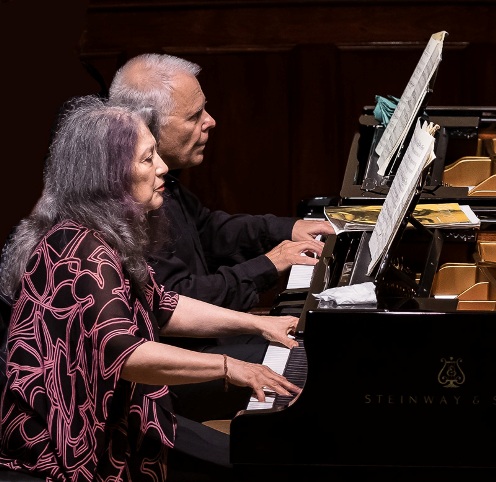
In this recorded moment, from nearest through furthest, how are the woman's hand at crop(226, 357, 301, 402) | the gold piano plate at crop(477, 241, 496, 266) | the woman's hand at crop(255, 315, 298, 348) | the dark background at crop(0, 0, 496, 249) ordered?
the woman's hand at crop(226, 357, 301, 402) → the woman's hand at crop(255, 315, 298, 348) → the gold piano plate at crop(477, 241, 496, 266) → the dark background at crop(0, 0, 496, 249)

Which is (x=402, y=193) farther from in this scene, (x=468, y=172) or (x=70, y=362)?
(x=468, y=172)

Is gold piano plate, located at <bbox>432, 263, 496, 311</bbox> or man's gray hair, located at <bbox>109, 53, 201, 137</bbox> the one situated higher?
man's gray hair, located at <bbox>109, 53, 201, 137</bbox>

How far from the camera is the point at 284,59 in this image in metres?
5.25

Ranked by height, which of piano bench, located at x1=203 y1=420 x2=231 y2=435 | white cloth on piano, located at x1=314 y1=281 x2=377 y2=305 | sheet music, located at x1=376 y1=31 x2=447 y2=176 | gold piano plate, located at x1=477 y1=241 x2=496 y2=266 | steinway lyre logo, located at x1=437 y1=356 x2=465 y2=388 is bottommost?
piano bench, located at x1=203 y1=420 x2=231 y2=435

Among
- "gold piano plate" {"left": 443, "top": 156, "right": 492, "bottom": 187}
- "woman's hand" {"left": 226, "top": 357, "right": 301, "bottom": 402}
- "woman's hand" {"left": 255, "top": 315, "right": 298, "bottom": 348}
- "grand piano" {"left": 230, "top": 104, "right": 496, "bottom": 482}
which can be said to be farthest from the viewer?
"gold piano plate" {"left": 443, "top": 156, "right": 492, "bottom": 187}

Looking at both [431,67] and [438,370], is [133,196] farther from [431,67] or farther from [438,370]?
[431,67]

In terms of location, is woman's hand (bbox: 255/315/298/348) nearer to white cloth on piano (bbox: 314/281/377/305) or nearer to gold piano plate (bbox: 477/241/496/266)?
white cloth on piano (bbox: 314/281/377/305)

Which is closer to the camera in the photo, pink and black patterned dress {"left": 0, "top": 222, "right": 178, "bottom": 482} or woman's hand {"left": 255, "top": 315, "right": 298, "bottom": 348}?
pink and black patterned dress {"left": 0, "top": 222, "right": 178, "bottom": 482}

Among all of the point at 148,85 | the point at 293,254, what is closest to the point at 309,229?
the point at 293,254

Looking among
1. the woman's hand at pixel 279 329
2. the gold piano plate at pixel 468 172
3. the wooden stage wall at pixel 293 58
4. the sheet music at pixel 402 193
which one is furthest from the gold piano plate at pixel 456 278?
the wooden stage wall at pixel 293 58

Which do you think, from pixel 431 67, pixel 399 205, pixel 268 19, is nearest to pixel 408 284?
pixel 399 205

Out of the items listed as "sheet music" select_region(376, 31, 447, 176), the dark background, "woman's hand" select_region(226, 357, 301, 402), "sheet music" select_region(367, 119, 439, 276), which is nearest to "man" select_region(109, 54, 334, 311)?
"sheet music" select_region(376, 31, 447, 176)

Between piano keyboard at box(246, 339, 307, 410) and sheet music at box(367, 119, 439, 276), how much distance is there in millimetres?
258

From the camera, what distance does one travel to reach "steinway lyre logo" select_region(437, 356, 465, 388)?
2350 mm
